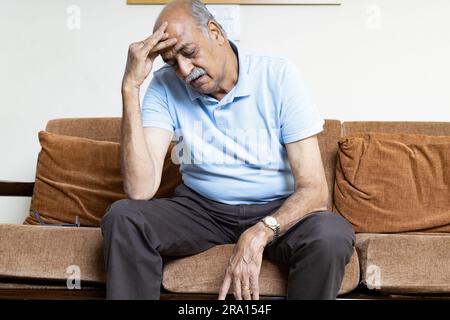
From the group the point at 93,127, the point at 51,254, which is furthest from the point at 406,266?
the point at 93,127

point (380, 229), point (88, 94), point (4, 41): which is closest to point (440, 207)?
point (380, 229)

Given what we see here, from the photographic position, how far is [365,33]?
2527mm

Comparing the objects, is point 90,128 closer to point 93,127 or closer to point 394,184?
point 93,127

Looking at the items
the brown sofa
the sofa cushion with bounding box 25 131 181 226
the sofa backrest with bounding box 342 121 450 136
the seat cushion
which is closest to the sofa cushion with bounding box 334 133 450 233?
the sofa backrest with bounding box 342 121 450 136

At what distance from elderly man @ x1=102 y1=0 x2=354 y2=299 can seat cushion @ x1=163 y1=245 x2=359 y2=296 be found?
3 cm

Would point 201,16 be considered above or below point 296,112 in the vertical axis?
above

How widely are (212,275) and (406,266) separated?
513 millimetres

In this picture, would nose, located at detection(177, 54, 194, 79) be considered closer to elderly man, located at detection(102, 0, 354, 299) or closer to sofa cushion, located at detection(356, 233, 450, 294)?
elderly man, located at detection(102, 0, 354, 299)

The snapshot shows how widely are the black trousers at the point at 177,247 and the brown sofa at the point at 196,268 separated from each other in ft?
0.23

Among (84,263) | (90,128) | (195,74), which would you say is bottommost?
(84,263)

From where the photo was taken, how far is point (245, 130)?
1.78 metres

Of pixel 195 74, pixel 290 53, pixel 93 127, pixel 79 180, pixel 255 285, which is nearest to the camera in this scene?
pixel 255 285

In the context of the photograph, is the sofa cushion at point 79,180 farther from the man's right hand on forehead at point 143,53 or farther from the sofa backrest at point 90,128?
the man's right hand on forehead at point 143,53

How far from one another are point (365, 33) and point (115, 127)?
1.07 m
